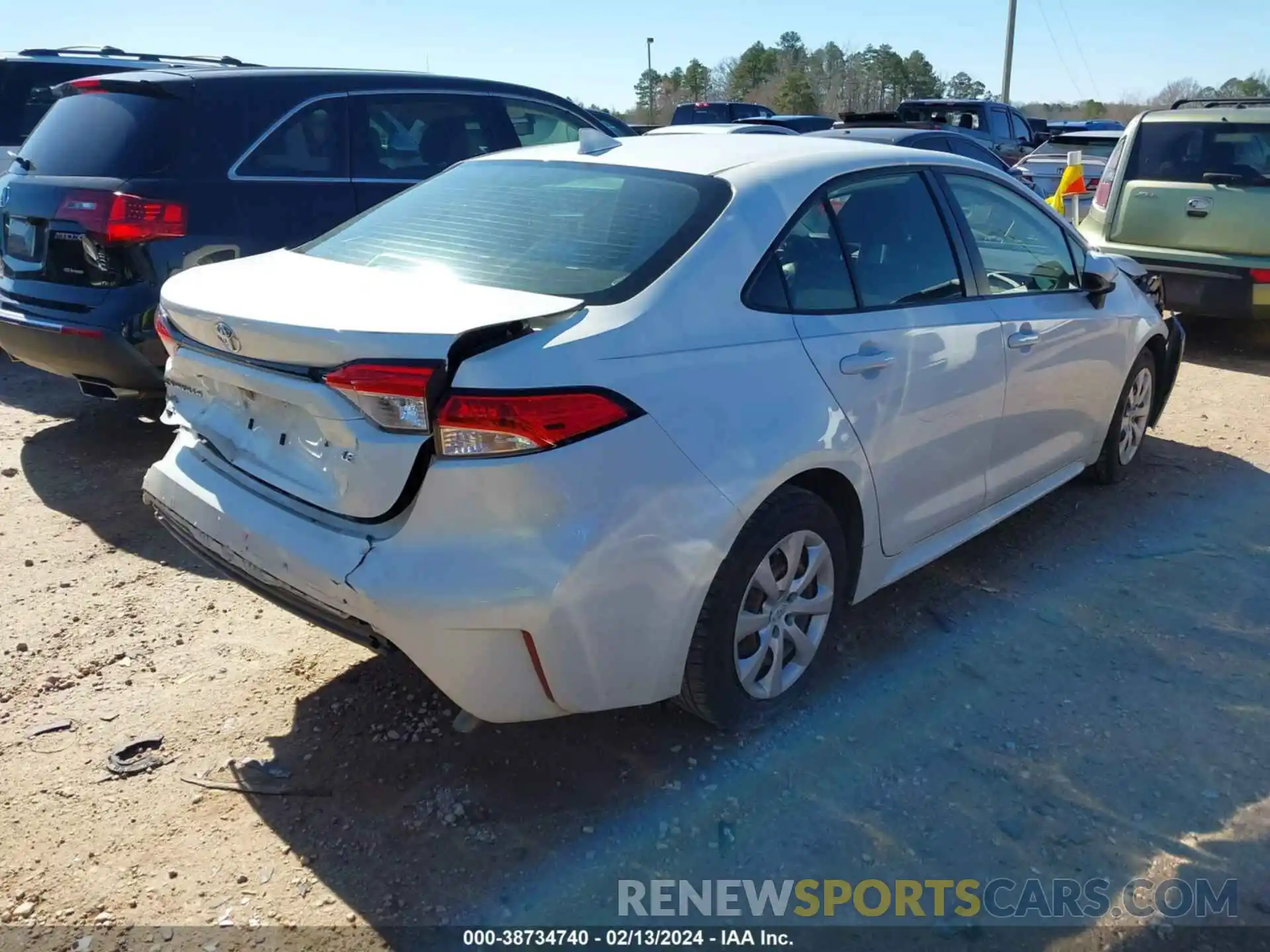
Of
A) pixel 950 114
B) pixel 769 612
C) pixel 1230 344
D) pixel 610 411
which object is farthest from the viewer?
pixel 950 114

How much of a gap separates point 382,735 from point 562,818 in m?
0.65

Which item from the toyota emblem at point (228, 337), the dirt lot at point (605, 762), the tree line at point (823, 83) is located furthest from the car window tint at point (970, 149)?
the tree line at point (823, 83)

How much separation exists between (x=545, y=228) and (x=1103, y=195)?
682 cm

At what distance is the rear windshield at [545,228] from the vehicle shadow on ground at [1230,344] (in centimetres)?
600

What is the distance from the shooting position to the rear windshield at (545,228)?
2.76 meters

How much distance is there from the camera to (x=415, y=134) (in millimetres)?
5875

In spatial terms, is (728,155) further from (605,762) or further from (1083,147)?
(1083,147)

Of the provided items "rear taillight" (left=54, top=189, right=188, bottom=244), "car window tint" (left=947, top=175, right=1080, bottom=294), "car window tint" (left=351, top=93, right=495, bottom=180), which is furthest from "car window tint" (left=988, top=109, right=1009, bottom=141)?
"rear taillight" (left=54, top=189, right=188, bottom=244)

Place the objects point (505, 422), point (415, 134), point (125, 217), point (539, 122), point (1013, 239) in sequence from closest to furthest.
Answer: point (505, 422), point (1013, 239), point (125, 217), point (415, 134), point (539, 122)

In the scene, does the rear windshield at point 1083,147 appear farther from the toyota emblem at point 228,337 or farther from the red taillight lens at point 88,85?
the toyota emblem at point 228,337

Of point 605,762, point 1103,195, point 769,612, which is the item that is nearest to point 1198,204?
point 1103,195

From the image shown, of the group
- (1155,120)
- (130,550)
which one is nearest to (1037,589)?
(130,550)

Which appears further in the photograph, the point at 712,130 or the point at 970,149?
the point at 970,149

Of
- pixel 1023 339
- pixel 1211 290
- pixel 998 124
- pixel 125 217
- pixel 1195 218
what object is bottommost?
pixel 1211 290
